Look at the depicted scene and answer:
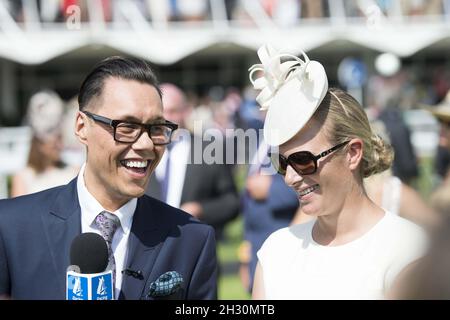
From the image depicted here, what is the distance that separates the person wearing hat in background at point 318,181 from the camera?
8.89ft

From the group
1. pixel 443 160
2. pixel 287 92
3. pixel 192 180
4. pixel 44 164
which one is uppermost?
pixel 287 92

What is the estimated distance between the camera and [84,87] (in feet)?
10.1

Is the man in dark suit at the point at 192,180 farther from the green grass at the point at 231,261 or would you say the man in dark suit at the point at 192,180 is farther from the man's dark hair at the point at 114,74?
the man's dark hair at the point at 114,74

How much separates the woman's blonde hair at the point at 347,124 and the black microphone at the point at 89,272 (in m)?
0.86

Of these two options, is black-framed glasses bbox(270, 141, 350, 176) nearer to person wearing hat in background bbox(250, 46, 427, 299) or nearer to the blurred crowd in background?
person wearing hat in background bbox(250, 46, 427, 299)

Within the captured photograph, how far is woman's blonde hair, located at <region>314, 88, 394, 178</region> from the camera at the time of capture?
9.16ft

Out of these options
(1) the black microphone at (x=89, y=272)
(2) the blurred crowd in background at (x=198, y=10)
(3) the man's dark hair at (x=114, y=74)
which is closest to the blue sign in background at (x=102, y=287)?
(1) the black microphone at (x=89, y=272)

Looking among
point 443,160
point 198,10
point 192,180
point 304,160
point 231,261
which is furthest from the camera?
point 198,10

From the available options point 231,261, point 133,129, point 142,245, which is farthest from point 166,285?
point 231,261

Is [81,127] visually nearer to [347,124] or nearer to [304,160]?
[304,160]

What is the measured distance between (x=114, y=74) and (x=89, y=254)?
0.82 meters

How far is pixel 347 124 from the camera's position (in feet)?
9.23

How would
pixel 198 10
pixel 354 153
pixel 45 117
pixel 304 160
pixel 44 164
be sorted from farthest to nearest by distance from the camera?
pixel 198 10, pixel 45 117, pixel 44 164, pixel 354 153, pixel 304 160

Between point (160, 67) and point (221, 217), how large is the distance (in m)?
25.9
